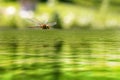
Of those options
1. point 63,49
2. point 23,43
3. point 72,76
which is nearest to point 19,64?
point 72,76

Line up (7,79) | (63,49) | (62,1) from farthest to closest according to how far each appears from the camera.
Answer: (62,1) → (63,49) → (7,79)

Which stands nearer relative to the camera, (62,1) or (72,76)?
(72,76)

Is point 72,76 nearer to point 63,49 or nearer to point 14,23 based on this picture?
point 63,49

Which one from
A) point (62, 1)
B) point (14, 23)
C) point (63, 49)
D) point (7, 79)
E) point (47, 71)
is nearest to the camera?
point (7, 79)

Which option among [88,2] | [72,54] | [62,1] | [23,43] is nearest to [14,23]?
[62,1]

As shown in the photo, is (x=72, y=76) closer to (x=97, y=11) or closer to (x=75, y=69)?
(x=75, y=69)

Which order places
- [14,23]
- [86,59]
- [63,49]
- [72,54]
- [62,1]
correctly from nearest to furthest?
[86,59] < [72,54] < [63,49] < [14,23] < [62,1]

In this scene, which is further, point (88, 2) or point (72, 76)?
point (88, 2)

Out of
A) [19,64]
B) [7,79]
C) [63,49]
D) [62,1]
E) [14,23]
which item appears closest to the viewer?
[7,79]

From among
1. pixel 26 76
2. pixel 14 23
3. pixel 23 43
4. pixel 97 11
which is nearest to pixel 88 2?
pixel 97 11
